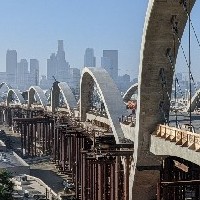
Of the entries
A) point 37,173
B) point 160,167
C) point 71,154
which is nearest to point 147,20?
point 160,167

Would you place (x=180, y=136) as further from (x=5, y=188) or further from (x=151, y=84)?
(x=5, y=188)

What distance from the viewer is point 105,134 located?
182 feet

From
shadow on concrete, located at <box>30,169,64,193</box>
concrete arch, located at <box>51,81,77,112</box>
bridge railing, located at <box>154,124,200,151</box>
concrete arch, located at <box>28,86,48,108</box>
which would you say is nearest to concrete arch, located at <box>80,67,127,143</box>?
shadow on concrete, located at <box>30,169,64,193</box>

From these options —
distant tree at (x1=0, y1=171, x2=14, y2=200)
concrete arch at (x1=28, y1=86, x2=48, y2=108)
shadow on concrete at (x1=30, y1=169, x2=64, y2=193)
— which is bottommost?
shadow on concrete at (x1=30, y1=169, x2=64, y2=193)

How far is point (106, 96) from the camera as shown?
2285 inches

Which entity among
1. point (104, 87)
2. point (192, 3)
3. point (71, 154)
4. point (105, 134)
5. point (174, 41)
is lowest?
point (71, 154)

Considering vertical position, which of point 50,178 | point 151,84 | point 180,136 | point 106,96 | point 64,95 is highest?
point 151,84

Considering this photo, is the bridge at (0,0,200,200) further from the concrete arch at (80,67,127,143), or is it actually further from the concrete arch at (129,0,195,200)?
the concrete arch at (80,67,127,143)

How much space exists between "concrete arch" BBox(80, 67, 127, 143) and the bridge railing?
11.6m

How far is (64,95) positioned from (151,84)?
199 ft

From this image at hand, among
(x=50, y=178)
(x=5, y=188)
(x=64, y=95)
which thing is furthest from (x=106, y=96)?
(x=64, y=95)

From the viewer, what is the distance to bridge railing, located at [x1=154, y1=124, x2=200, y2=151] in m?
30.6

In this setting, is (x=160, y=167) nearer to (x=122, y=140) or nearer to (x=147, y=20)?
(x=122, y=140)

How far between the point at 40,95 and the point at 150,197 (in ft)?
277
